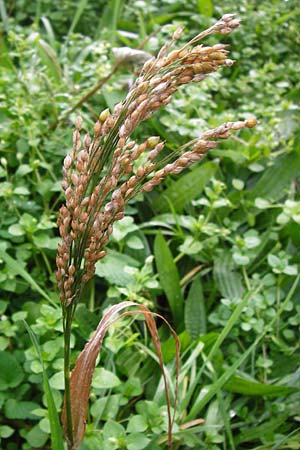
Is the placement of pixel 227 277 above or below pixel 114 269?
below

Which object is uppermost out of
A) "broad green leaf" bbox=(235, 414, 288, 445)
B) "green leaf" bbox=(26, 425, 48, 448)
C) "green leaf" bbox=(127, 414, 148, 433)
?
"green leaf" bbox=(127, 414, 148, 433)

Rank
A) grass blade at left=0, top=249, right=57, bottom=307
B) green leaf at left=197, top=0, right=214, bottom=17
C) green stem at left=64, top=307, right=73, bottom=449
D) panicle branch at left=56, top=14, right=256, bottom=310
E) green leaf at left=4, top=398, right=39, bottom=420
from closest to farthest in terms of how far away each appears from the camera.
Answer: panicle branch at left=56, top=14, right=256, bottom=310 < green stem at left=64, top=307, right=73, bottom=449 < green leaf at left=4, top=398, right=39, bottom=420 < grass blade at left=0, top=249, right=57, bottom=307 < green leaf at left=197, top=0, right=214, bottom=17

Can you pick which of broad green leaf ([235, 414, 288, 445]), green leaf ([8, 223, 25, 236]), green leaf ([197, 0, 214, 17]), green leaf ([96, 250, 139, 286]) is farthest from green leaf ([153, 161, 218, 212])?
green leaf ([197, 0, 214, 17])

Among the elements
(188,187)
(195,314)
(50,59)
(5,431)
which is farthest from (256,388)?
(50,59)

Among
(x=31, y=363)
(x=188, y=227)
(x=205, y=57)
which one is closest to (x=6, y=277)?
(x=31, y=363)

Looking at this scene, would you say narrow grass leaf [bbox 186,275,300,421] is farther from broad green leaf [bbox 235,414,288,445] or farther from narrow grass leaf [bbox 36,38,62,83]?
narrow grass leaf [bbox 36,38,62,83]

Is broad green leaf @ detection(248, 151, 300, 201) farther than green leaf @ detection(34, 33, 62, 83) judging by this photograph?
No

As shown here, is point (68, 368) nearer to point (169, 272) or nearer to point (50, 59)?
point (169, 272)

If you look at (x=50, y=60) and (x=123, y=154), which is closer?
(x=123, y=154)
